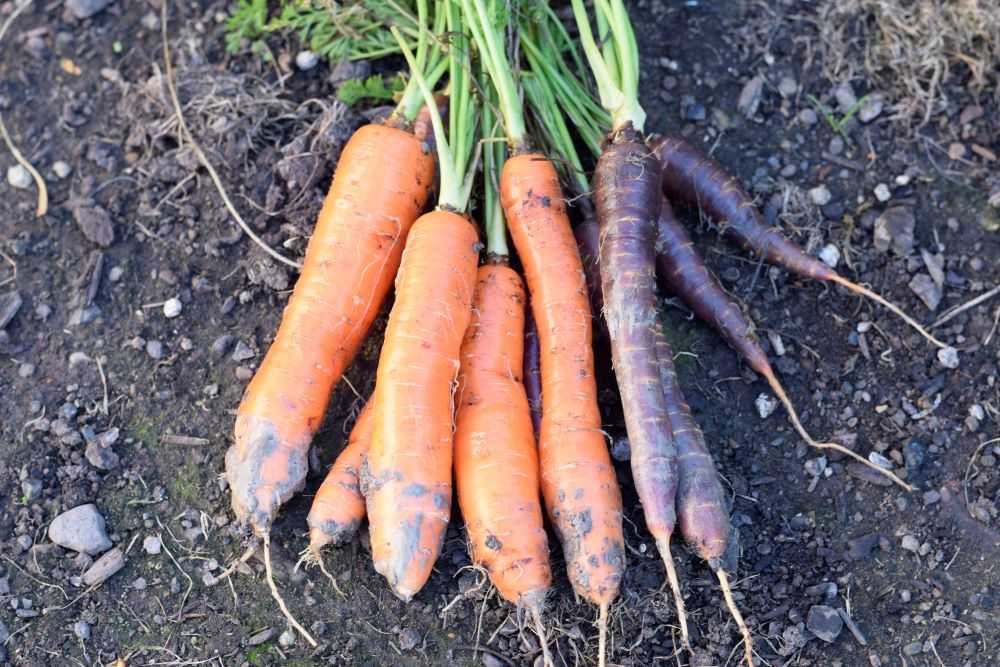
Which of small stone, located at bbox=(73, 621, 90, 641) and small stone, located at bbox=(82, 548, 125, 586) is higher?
small stone, located at bbox=(82, 548, 125, 586)

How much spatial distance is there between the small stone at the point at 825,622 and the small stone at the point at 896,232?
144 centimetres

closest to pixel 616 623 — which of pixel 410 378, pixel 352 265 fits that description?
pixel 410 378

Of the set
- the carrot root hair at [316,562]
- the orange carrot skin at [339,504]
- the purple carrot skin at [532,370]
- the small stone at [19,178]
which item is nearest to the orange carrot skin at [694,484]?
the purple carrot skin at [532,370]

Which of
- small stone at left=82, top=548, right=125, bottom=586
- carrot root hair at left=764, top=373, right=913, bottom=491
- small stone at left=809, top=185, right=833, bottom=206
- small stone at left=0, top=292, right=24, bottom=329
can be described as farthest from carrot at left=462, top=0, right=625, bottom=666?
small stone at left=0, top=292, right=24, bottom=329

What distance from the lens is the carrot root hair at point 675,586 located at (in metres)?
2.90

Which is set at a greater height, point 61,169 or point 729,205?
point 729,205

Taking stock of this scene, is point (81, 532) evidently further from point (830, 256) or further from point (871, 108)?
point (871, 108)

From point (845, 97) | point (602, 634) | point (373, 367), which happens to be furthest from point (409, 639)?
point (845, 97)

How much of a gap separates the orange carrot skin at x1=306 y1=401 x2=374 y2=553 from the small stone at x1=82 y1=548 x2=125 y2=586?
0.65m

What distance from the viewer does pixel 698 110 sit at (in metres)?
4.02

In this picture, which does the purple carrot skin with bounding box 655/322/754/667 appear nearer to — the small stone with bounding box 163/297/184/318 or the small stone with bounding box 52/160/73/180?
the small stone with bounding box 163/297/184/318

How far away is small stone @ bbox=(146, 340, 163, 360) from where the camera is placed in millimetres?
3594

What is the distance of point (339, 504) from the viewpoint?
123 inches

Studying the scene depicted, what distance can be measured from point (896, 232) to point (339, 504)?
236cm
